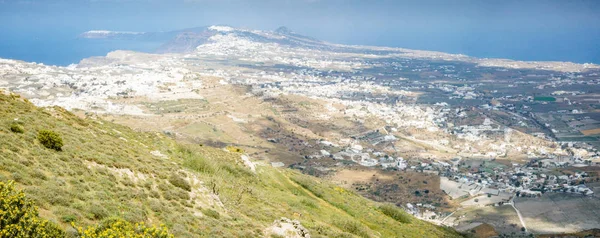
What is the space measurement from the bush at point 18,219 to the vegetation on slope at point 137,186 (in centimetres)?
139

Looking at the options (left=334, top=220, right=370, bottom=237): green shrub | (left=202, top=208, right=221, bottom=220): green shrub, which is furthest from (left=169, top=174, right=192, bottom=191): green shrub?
(left=334, top=220, right=370, bottom=237): green shrub

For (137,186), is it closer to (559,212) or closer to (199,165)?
(199,165)

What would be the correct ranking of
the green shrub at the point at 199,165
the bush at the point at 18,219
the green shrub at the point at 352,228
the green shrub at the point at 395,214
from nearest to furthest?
the bush at the point at 18,219 → the green shrub at the point at 352,228 → the green shrub at the point at 199,165 → the green shrub at the point at 395,214

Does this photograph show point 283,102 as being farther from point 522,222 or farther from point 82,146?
point 82,146

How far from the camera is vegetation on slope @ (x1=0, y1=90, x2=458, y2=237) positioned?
1309 cm

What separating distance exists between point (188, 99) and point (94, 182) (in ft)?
555

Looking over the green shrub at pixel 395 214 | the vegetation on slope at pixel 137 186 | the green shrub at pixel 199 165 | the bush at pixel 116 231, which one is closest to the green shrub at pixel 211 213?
the vegetation on slope at pixel 137 186

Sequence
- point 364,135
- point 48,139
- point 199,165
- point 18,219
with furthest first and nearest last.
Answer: point 364,135
point 199,165
point 48,139
point 18,219

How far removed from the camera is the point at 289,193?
30.9 m

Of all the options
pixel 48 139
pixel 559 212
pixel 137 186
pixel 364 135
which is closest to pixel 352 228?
pixel 137 186

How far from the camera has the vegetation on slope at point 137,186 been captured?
13086 mm

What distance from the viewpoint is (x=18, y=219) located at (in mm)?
9172

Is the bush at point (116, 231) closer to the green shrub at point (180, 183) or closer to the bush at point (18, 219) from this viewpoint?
the bush at point (18, 219)

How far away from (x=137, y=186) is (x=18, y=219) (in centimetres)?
820
